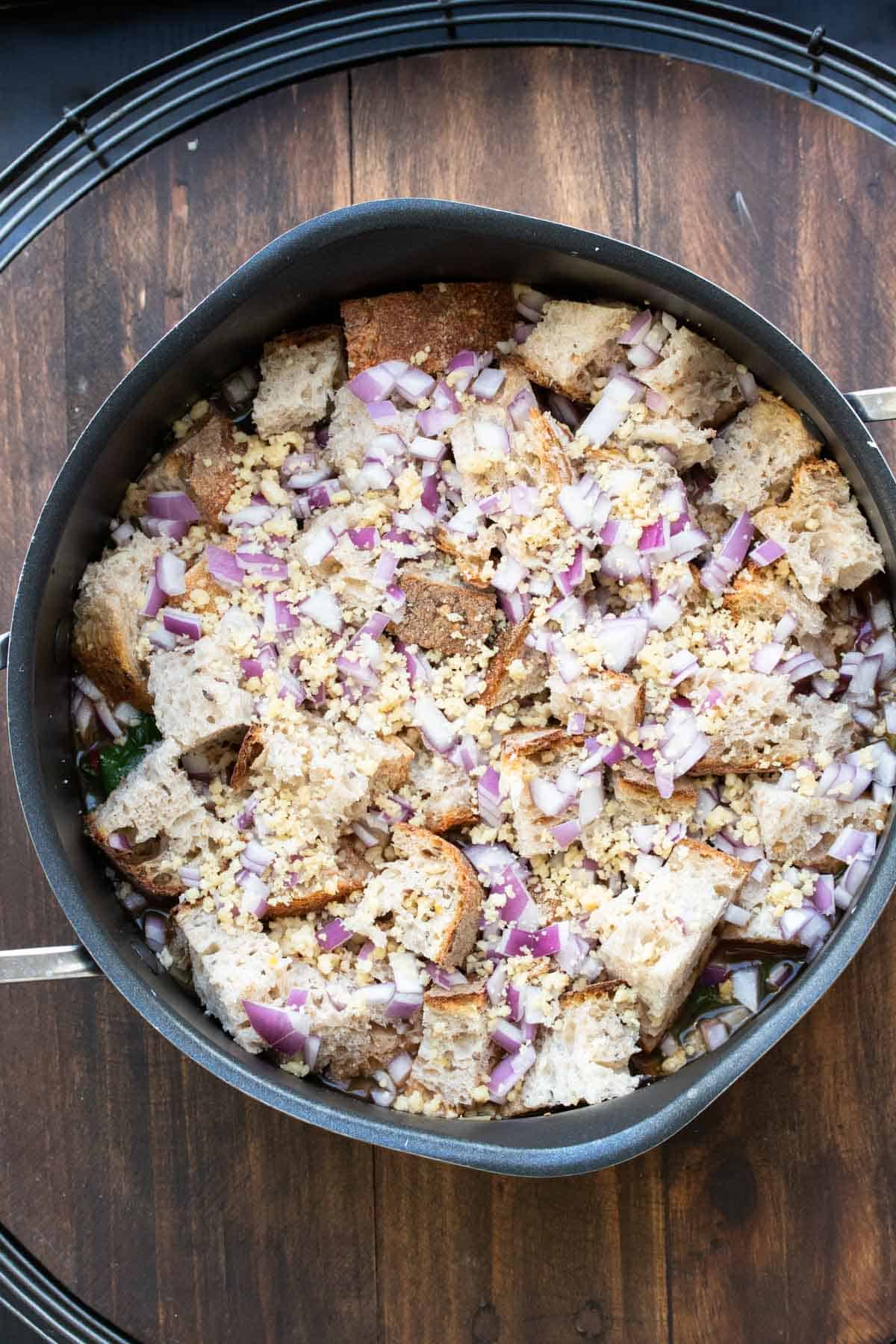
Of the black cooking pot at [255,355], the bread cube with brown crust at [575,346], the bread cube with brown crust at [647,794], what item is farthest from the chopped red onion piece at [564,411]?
the bread cube with brown crust at [647,794]

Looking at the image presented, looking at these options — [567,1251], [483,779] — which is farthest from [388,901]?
[567,1251]

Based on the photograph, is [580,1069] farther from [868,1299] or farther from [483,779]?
[868,1299]

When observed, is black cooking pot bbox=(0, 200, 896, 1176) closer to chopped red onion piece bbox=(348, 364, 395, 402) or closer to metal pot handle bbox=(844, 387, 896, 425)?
metal pot handle bbox=(844, 387, 896, 425)

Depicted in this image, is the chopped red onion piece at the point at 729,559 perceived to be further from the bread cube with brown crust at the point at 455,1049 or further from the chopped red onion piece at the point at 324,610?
the bread cube with brown crust at the point at 455,1049

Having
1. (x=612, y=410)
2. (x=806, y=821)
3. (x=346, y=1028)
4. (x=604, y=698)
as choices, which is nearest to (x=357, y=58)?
(x=612, y=410)

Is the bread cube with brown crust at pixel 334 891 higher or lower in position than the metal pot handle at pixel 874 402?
lower

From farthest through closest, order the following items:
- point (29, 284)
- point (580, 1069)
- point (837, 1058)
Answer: point (29, 284)
point (837, 1058)
point (580, 1069)
